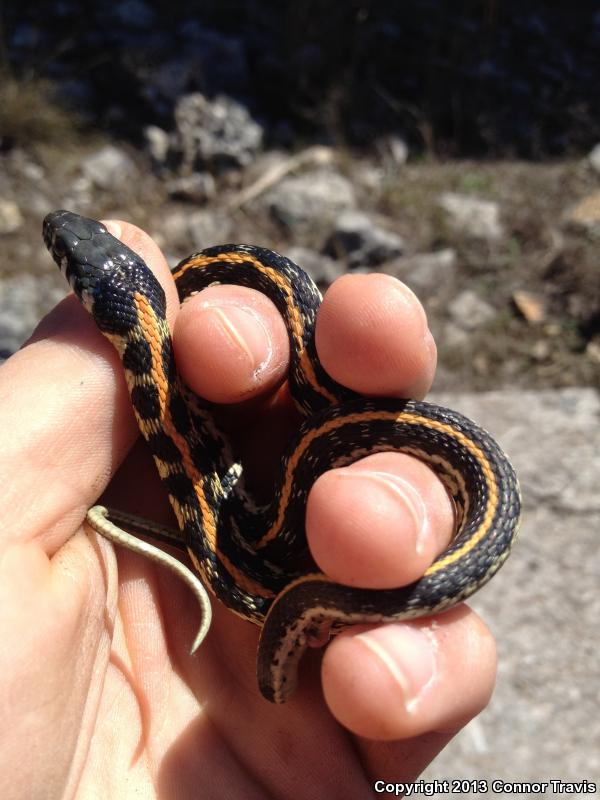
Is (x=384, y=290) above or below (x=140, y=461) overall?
above

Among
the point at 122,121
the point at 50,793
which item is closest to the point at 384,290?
the point at 50,793

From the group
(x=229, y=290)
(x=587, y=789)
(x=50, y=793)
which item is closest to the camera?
(x=50, y=793)

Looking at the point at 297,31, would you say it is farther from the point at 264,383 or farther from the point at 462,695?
the point at 462,695

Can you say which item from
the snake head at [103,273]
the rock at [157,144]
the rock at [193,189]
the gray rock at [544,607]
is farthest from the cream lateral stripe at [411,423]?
the rock at [157,144]

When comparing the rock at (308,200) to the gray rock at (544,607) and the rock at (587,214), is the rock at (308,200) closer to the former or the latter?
the rock at (587,214)

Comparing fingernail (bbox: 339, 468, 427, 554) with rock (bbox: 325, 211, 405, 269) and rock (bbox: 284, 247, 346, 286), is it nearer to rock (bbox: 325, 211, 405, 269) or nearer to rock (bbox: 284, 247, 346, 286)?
rock (bbox: 284, 247, 346, 286)

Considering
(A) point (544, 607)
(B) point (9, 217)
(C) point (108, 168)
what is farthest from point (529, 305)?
(B) point (9, 217)

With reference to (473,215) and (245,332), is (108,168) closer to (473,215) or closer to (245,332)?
(473,215)
